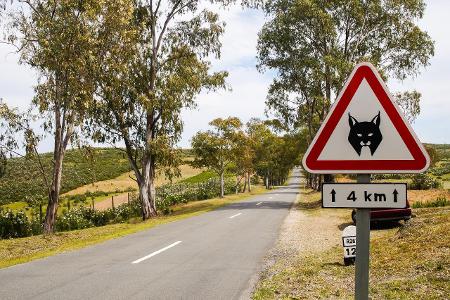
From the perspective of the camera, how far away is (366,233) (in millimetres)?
2799

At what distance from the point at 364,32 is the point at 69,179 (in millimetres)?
53217

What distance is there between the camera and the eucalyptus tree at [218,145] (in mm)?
42438

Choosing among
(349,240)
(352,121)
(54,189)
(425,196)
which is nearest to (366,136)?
(352,121)

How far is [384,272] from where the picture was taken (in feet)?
25.6

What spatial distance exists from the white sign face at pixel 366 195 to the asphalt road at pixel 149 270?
4.41 m

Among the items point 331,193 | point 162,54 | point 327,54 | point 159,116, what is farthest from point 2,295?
point 327,54

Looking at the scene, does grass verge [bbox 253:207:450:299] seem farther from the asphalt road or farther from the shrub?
the shrub

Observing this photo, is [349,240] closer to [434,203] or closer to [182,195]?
[434,203]

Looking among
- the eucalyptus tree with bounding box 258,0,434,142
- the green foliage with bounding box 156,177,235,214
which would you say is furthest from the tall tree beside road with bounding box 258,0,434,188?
the green foliage with bounding box 156,177,235,214

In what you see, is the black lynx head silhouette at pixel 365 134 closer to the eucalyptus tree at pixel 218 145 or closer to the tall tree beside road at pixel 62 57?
the tall tree beside road at pixel 62 57

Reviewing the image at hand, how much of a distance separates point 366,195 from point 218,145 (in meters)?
40.4

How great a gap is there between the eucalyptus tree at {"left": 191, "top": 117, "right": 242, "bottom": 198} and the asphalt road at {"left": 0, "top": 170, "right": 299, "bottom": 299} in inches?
A: 1110

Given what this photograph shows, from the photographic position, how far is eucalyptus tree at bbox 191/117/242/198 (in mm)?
42438

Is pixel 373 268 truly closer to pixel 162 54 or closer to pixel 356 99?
pixel 356 99
